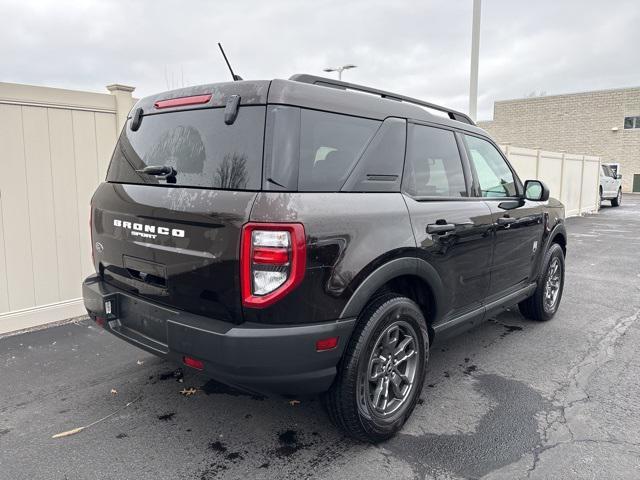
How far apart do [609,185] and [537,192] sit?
19653 millimetres

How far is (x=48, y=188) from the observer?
4762 millimetres

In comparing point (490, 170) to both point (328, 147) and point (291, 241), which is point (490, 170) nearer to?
point (328, 147)

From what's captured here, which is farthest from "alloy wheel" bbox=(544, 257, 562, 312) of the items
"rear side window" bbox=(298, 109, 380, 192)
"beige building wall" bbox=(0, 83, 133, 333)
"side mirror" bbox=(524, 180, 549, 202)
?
"beige building wall" bbox=(0, 83, 133, 333)

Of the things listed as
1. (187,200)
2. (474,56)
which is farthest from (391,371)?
(474,56)

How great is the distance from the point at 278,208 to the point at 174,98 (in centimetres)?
A: 112

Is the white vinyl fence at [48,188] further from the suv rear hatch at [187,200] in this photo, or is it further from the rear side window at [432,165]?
the rear side window at [432,165]

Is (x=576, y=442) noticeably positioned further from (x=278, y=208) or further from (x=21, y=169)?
(x=21, y=169)

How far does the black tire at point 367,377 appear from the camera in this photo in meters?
2.58

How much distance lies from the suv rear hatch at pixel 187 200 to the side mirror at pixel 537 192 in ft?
9.81

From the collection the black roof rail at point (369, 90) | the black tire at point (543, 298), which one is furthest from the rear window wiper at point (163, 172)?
the black tire at point (543, 298)

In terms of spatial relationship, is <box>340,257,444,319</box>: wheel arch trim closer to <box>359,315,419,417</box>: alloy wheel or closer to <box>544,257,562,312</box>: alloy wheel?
<box>359,315,419,417</box>: alloy wheel

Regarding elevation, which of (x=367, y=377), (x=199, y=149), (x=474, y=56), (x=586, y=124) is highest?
(x=586, y=124)

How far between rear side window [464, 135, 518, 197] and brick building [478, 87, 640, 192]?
3360 centimetres

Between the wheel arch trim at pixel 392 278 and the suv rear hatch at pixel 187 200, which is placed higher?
the suv rear hatch at pixel 187 200
